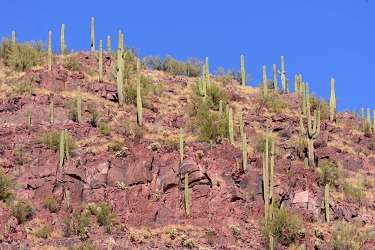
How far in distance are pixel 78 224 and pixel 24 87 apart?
514 inches

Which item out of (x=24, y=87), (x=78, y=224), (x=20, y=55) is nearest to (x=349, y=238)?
(x=78, y=224)

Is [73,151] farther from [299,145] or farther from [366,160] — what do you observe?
[366,160]

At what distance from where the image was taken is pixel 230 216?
32.9 m

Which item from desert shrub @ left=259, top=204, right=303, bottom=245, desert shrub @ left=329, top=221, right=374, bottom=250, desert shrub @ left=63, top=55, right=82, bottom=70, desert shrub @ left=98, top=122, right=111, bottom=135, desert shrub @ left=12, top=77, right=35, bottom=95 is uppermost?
desert shrub @ left=63, top=55, right=82, bottom=70

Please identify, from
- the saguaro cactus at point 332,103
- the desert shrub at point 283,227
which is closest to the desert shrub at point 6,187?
the desert shrub at point 283,227

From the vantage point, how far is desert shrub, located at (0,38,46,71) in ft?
148

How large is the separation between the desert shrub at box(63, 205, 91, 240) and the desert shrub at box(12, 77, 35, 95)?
11.8m

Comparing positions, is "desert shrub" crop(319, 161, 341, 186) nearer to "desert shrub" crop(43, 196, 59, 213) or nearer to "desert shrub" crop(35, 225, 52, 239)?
"desert shrub" crop(43, 196, 59, 213)

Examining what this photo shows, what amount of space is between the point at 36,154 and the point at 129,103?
9.34 meters

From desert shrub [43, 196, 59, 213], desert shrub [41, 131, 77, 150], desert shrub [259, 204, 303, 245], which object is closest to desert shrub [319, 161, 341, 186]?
desert shrub [259, 204, 303, 245]

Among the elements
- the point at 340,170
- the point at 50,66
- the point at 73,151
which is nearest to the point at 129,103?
the point at 50,66

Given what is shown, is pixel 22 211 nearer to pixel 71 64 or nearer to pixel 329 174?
pixel 329 174

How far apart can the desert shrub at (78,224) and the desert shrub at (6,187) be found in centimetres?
274

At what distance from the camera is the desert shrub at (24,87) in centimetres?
4159
